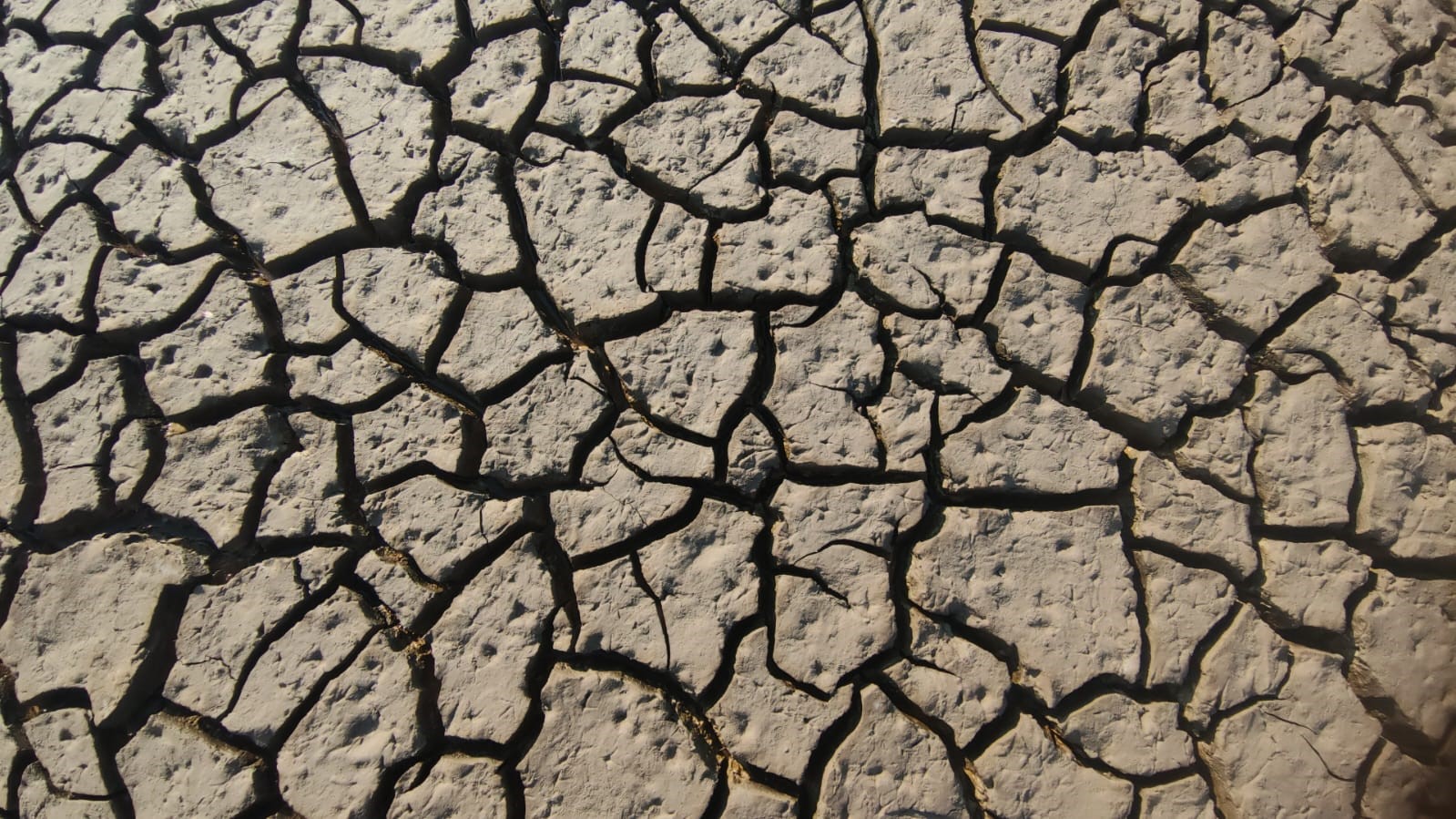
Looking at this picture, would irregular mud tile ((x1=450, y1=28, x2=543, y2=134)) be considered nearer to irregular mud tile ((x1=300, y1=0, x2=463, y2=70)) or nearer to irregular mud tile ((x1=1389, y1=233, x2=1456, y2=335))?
irregular mud tile ((x1=300, y1=0, x2=463, y2=70))

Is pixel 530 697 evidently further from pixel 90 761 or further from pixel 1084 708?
pixel 1084 708

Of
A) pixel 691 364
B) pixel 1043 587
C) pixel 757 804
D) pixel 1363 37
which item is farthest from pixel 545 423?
pixel 1363 37

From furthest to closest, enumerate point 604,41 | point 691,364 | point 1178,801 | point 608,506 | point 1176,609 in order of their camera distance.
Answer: point 604,41, point 691,364, point 608,506, point 1176,609, point 1178,801

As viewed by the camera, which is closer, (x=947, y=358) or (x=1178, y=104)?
(x=947, y=358)

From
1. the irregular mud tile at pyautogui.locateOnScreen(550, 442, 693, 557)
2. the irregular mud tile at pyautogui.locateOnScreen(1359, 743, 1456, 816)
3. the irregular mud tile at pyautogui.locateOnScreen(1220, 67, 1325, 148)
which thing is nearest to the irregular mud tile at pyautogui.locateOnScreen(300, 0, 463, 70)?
the irregular mud tile at pyautogui.locateOnScreen(550, 442, 693, 557)

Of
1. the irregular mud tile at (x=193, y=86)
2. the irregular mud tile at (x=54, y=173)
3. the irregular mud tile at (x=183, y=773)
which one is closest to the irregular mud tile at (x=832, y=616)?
the irregular mud tile at (x=183, y=773)

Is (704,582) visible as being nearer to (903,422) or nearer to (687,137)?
(903,422)
